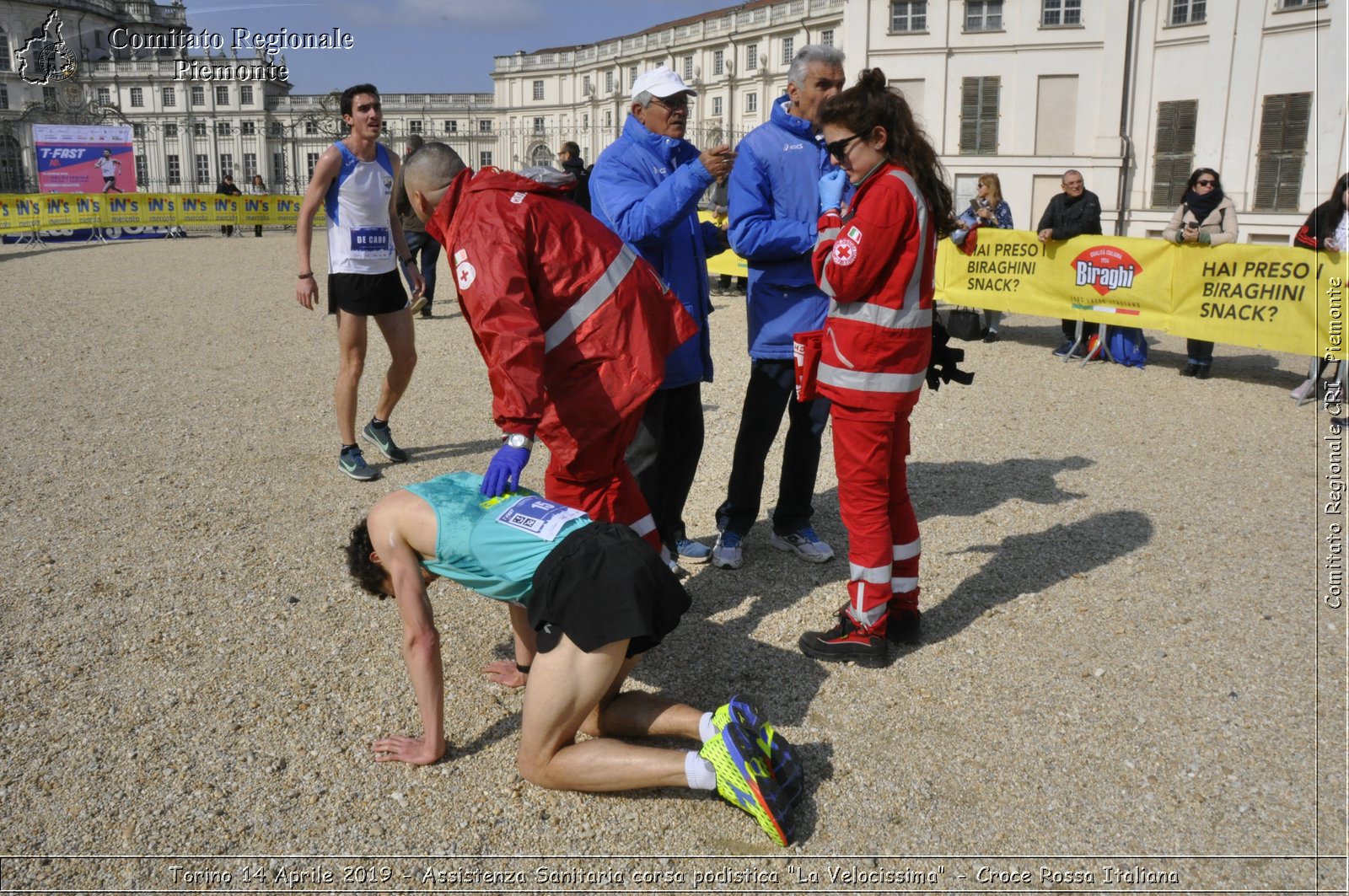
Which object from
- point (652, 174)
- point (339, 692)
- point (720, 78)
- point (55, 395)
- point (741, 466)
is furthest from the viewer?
point (720, 78)

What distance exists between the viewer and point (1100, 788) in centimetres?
306

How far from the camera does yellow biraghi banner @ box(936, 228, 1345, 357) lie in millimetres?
8625

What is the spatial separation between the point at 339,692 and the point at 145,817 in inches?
32.2

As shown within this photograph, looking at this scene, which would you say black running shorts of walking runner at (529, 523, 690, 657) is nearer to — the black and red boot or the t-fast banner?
the black and red boot

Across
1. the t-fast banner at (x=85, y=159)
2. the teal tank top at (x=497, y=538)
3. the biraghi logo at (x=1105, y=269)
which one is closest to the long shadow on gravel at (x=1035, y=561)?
the teal tank top at (x=497, y=538)

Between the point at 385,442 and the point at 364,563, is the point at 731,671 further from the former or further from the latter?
the point at 385,442

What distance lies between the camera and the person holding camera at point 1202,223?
9.52 metres

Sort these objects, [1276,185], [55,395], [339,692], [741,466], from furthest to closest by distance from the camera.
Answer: [1276,185], [55,395], [741,466], [339,692]

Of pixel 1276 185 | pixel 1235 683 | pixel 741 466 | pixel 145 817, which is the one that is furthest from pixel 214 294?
pixel 1276 185

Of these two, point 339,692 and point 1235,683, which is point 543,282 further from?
point 1235,683

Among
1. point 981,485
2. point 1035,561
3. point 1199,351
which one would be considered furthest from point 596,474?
point 1199,351

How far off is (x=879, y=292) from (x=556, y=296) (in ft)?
3.83

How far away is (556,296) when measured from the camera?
331cm

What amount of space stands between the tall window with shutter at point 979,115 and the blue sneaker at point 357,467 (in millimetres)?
35739
